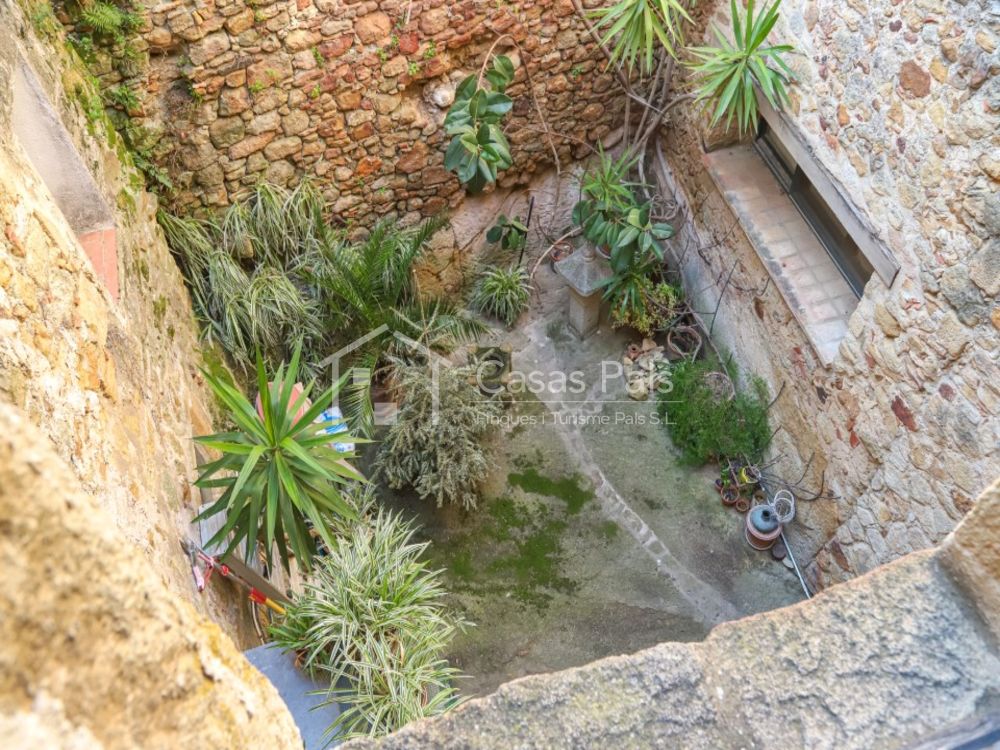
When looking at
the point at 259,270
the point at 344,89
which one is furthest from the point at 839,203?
the point at 259,270

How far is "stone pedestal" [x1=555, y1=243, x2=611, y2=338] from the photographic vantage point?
517 cm

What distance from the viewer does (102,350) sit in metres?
2.40

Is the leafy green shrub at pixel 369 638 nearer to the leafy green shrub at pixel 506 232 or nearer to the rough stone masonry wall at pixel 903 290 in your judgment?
the rough stone masonry wall at pixel 903 290

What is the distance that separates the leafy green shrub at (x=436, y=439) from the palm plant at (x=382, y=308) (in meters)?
0.20

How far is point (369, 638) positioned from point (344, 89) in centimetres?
312

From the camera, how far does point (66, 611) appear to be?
77 cm

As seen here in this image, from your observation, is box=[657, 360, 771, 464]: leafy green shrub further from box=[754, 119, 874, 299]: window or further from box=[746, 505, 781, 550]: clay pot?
box=[754, 119, 874, 299]: window

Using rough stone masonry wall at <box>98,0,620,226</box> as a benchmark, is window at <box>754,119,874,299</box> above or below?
below

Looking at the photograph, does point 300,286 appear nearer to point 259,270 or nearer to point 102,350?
point 259,270

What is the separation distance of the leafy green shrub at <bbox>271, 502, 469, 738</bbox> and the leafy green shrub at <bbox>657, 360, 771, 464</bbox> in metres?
2.20

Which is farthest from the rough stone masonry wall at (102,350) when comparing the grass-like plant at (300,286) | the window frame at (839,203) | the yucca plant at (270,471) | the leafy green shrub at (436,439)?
the window frame at (839,203)

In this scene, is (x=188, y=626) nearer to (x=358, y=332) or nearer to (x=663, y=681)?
Answer: (x=663, y=681)

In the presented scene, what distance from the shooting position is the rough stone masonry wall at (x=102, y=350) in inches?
74.5

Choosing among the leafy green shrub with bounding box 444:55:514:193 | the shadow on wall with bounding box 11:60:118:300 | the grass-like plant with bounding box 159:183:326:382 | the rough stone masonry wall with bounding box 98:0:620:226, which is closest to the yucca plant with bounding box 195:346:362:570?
the shadow on wall with bounding box 11:60:118:300
